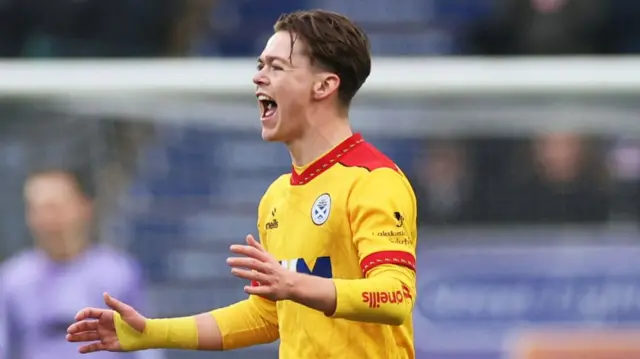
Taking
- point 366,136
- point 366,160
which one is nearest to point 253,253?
point 366,160

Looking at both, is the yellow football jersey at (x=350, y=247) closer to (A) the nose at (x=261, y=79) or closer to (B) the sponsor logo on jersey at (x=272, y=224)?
(B) the sponsor logo on jersey at (x=272, y=224)

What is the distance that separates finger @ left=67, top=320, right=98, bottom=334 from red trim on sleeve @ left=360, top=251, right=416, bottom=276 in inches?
27.7

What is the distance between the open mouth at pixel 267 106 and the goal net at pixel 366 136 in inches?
150

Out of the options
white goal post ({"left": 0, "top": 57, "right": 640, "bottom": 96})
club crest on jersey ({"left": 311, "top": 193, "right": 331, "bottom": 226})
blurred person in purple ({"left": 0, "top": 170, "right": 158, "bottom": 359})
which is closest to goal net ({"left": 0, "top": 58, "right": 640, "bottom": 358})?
white goal post ({"left": 0, "top": 57, "right": 640, "bottom": 96})

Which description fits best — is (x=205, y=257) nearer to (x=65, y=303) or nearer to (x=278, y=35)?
(x=65, y=303)

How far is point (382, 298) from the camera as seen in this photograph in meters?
3.03

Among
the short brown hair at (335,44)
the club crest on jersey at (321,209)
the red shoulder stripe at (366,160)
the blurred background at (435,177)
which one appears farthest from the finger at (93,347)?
the blurred background at (435,177)

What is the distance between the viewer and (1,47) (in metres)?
7.82

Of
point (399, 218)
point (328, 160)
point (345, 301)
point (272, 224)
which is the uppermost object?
point (328, 160)

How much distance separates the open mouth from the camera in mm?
3385

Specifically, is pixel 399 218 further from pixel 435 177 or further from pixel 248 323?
pixel 435 177

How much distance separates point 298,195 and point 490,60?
13.7 feet

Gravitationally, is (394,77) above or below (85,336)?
above

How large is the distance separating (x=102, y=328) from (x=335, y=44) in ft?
2.89
